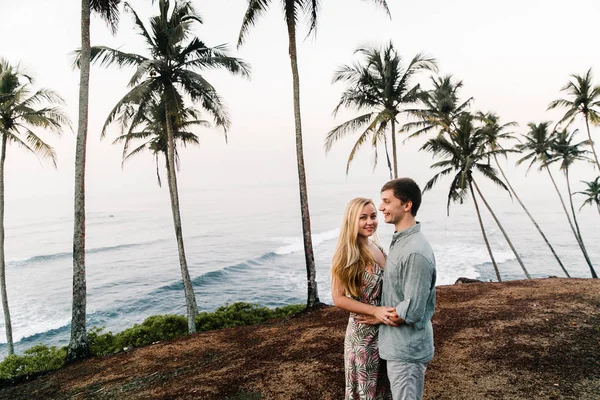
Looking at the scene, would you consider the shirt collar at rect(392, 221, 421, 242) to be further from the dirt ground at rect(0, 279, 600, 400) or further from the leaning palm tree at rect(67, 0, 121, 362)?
the leaning palm tree at rect(67, 0, 121, 362)

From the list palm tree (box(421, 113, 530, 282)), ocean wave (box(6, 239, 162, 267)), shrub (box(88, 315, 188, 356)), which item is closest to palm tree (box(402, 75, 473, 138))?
palm tree (box(421, 113, 530, 282))

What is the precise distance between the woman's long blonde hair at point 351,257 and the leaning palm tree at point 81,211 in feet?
25.1

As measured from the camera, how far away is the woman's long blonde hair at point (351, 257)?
2.52 metres

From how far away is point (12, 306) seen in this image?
22.1 metres

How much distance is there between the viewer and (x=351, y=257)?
2.50 meters

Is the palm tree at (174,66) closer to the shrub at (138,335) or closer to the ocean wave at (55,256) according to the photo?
the shrub at (138,335)

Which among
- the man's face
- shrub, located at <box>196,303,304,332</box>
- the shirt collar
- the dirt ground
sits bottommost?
shrub, located at <box>196,303,304,332</box>

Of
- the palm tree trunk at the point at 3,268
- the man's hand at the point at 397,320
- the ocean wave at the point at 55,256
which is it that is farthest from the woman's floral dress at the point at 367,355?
the ocean wave at the point at 55,256

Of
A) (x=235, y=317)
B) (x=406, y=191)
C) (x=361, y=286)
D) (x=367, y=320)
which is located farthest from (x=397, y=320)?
(x=235, y=317)

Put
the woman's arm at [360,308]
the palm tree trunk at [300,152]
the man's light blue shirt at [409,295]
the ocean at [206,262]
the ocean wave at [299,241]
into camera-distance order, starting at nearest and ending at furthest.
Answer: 1. the man's light blue shirt at [409,295]
2. the woman's arm at [360,308]
3. the palm tree trunk at [300,152]
4. the ocean at [206,262]
5. the ocean wave at [299,241]

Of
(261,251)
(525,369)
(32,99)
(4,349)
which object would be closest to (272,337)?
(525,369)

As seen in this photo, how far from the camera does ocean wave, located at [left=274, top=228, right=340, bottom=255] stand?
35422mm

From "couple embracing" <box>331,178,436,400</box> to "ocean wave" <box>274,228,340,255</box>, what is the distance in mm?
31908

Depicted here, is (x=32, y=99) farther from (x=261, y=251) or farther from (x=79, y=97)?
(x=261, y=251)
